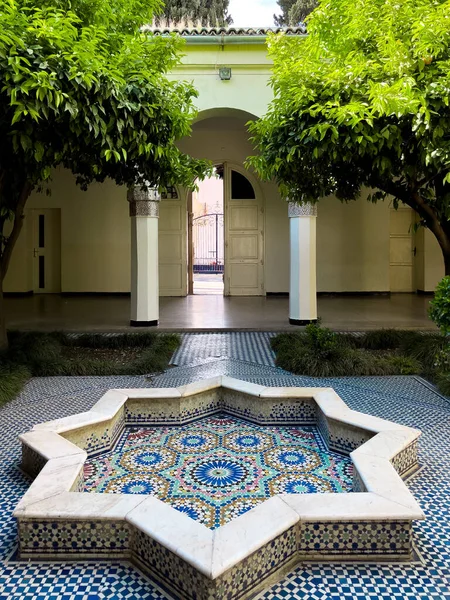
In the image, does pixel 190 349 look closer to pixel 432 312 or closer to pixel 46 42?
pixel 432 312

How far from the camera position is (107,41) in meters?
4.58

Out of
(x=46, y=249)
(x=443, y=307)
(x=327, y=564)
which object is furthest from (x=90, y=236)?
(x=327, y=564)

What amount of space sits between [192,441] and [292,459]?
0.71 m

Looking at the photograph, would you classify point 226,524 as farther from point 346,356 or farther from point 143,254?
point 143,254

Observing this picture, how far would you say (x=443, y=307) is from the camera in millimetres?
4574

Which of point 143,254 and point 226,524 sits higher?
point 143,254

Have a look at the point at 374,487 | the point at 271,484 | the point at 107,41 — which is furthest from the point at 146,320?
the point at 374,487

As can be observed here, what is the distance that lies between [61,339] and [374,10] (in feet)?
17.4

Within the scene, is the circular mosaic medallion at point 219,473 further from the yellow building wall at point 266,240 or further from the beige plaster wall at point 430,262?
the beige plaster wall at point 430,262

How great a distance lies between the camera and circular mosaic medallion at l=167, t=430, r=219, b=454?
3260 mm

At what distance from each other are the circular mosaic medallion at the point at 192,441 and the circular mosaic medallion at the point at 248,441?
0.33 feet

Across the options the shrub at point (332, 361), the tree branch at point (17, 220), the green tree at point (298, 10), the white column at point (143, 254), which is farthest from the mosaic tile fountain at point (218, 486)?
the green tree at point (298, 10)

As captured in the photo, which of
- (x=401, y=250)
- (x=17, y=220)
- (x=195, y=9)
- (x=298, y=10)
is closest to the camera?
(x=17, y=220)

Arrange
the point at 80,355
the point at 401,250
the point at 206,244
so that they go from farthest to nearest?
the point at 206,244 < the point at 401,250 < the point at 80,355
